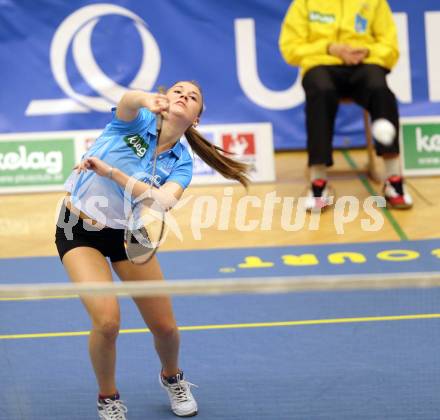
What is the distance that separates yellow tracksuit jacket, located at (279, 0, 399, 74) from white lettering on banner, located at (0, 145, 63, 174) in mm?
2211

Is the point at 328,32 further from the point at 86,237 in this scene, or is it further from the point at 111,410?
the point at 111,410

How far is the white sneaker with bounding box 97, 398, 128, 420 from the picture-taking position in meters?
4.16

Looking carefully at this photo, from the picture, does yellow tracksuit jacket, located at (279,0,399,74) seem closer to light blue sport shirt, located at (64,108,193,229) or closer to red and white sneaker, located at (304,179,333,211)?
red and white sneaker, located at (304,179,333,211)

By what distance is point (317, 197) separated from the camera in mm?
7793

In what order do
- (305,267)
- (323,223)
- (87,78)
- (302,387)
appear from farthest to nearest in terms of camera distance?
(87,78)
(323,223)
(305,267)
(302,387)

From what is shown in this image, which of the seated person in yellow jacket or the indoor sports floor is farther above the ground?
the seated person in yellow jacket

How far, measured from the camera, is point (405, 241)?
7.08 meters

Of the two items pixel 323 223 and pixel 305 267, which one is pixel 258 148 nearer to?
pixel 323 223

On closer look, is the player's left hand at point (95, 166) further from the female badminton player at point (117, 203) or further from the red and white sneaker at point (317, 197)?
the red and white sneaker at point (317, 197)

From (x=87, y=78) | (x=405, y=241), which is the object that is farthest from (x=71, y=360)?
(x=87, y=78)

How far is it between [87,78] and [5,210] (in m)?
1.78

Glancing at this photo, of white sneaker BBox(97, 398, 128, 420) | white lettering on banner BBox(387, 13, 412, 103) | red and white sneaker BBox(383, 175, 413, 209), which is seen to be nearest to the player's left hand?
white sneaker BBox(97, 398, 128, 420)

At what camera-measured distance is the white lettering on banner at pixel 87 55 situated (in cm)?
934

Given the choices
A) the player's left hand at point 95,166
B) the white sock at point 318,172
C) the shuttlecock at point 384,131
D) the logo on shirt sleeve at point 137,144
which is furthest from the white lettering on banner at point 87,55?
the player's left hand at point 95,166
